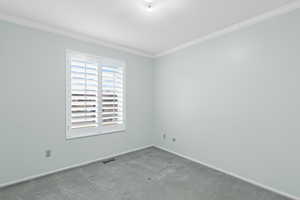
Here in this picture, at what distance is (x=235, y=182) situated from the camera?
2.38 m

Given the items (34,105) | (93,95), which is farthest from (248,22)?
(34,105)

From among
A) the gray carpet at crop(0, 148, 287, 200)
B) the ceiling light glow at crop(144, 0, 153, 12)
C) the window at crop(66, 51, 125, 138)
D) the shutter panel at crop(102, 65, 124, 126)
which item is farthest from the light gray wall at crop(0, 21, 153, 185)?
the ceiling light glow at crop(144, 0, 153, 12)

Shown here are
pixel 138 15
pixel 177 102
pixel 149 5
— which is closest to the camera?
pixel 149 5

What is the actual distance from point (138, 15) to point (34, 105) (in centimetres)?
230

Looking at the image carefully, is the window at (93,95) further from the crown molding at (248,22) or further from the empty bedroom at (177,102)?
the crown molding at (248,22)

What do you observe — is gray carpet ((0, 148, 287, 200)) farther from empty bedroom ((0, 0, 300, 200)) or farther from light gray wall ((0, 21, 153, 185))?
light gray wall ((0, 21, 153, 185))

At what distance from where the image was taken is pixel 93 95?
121 inches

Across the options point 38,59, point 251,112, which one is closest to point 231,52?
point 251,112

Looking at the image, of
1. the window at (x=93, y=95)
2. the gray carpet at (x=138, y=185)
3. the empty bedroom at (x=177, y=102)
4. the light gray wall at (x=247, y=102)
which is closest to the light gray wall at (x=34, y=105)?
the empty bedroom at (x=177, y=102)

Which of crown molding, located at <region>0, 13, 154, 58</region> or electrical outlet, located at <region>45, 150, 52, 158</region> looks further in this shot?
electrical outlet, located at <region>45, 150, 52, 158</region>

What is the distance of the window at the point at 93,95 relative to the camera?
9.25ft

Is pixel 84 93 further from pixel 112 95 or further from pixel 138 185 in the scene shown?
pixel 138 185

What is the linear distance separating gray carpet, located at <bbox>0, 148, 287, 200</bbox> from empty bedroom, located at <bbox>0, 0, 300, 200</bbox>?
0.7 inches

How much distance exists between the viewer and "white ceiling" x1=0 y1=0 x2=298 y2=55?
1946mm
